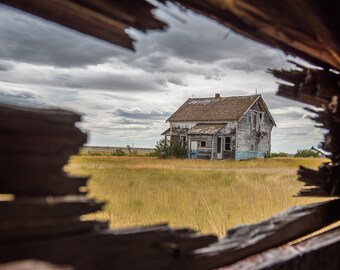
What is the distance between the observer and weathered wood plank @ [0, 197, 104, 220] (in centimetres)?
85

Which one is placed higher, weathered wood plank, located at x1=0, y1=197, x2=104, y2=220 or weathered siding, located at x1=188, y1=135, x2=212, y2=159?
weathered wood plank, located at x1=0, y1=197, x2=104, y2=220

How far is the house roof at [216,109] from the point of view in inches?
1289

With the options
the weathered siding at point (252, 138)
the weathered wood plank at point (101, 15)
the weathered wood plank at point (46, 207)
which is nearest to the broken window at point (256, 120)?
the weathered siding at point (252, 138)

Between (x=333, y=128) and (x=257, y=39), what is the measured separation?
53cm

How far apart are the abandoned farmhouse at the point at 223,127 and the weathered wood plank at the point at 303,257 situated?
2963 centimetres

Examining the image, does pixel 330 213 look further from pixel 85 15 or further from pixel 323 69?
pixel 85 15

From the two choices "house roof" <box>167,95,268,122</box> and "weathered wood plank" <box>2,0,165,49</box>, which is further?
"house roof" <box>167,95,268,122</box>

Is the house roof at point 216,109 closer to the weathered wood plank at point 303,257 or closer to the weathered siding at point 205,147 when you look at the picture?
the weathered siding at point 205,147

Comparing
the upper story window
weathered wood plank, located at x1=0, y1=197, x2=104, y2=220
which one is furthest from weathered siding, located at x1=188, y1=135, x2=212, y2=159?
weathered wood plank, located at x1=0, y1=197, x2=104, y2=220

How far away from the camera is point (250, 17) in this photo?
140cm

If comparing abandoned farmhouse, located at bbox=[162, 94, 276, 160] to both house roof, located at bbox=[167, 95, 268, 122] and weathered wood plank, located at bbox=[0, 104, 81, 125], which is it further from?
weathered wood plank, located at bbox=[0, 104, 81, 125]

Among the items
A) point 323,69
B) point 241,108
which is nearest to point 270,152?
point 241,108

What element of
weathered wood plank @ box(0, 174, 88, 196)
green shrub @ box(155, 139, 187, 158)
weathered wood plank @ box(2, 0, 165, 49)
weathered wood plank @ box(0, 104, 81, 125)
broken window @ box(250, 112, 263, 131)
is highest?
broken window @ box(250, 112, 263, 131)

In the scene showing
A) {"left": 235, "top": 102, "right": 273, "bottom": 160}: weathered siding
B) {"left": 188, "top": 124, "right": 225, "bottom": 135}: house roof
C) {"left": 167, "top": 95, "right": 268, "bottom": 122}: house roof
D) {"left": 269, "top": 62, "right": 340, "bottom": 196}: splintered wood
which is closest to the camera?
{"left": 269, "top": 62, "right": 340, "bottom": 196}: splintered wood
